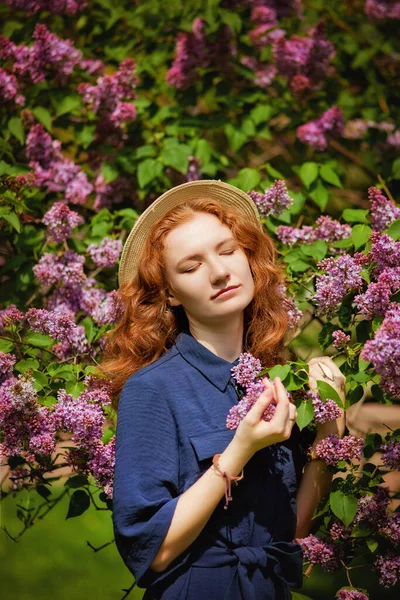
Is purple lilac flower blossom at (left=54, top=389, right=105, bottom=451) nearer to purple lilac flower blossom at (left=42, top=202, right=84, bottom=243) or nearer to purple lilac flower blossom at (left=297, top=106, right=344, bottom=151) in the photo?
purple lilac flower blossom at (left=42, top=202, right=84, bottom=243)

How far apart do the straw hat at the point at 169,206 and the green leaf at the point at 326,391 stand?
0.59 m

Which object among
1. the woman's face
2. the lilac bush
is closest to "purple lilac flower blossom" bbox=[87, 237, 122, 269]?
the lilac bush

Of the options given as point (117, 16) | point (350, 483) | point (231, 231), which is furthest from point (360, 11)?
point (350, 483)

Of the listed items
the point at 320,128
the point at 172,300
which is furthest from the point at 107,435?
the point at 320,128

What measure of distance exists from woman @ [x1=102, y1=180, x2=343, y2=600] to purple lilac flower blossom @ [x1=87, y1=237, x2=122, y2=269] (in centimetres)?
49

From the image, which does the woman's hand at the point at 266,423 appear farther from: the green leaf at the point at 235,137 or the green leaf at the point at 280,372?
the green leaf at the point at 235,137

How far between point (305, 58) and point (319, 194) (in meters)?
0.68

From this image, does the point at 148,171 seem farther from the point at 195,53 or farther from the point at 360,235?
the point at 360,235

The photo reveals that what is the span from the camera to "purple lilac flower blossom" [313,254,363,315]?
2.00 metres

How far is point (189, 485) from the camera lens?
180 centimetres

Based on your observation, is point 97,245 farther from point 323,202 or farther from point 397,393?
point 397,393

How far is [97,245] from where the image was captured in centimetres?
277

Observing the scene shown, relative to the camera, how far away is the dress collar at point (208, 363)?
75.5 inches

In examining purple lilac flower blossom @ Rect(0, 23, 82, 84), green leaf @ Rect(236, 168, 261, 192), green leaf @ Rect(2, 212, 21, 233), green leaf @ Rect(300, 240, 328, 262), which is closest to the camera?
green leaf @ Rect(300, 240, 328, 262)
